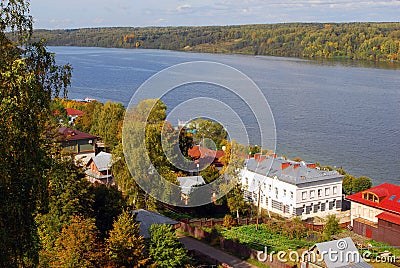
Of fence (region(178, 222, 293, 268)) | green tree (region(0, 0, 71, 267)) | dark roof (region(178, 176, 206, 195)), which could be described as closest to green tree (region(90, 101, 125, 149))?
dark roof (region(178, 176, 206, 195))

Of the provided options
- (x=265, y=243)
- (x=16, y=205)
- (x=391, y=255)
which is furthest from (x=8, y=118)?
(x=391, y=255)

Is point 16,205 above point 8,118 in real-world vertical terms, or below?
below

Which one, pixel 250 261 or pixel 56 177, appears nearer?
pixel 56 177

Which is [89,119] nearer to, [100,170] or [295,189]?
[100,170]

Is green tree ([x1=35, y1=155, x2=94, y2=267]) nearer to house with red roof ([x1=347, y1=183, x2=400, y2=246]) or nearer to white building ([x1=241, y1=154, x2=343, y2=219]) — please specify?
white building ([x1=241, y1=154, x2=343, y2=219])

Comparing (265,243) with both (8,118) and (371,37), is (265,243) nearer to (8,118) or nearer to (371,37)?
(8,118)

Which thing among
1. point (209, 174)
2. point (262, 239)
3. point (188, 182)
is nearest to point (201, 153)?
point (209, 174)

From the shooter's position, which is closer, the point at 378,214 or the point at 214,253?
the point at 214,253
